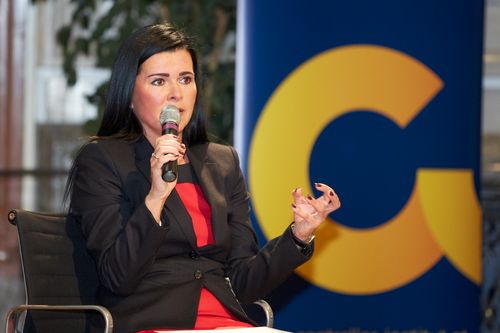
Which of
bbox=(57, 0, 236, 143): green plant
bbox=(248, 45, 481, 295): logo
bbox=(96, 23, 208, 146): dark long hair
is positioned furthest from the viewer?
bbox=(57, 0, 236, 143): green plant

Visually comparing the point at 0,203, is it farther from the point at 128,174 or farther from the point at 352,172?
the point at 128,174

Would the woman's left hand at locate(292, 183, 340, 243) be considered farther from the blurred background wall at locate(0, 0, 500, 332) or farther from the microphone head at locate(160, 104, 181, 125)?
the blurred background wall at locate(0, 0, 500, 332)

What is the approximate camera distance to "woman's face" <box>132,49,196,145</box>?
8.96 ft

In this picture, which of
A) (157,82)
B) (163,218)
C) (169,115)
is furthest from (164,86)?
(163,218)

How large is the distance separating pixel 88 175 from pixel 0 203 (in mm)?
3653

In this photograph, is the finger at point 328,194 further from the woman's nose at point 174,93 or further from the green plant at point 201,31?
the green plant at point 201,31

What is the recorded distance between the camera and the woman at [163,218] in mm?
2596

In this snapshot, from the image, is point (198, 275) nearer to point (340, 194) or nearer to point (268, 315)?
point (268, 315)

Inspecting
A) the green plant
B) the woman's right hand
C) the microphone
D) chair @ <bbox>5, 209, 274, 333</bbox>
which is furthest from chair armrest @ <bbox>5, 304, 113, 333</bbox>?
the green plant

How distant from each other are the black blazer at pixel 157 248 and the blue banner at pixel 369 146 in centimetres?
96

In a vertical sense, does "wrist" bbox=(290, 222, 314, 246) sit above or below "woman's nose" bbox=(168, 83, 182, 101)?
below

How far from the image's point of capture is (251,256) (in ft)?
9.63

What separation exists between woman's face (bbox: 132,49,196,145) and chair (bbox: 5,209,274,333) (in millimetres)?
421

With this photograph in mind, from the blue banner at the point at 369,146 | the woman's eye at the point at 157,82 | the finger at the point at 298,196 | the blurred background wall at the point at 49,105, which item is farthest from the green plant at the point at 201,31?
the finger at the point at 298,196
